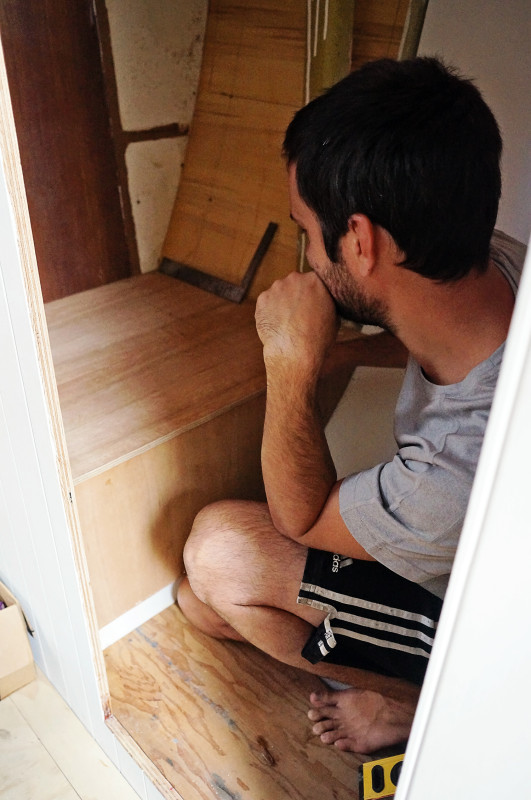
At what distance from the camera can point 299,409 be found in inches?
42.5

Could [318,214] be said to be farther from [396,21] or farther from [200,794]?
[200,794]

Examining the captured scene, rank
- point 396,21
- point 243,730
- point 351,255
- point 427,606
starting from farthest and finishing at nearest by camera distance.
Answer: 1. point 396,21
2. point 243,730
3. point 427,606
4. point 351,255

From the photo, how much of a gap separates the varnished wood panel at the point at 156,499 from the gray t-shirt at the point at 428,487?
416mm

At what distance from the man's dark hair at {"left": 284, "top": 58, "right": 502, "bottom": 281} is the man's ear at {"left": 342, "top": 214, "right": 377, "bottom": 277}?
1 centimetres

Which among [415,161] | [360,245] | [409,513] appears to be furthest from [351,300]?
[409,513]

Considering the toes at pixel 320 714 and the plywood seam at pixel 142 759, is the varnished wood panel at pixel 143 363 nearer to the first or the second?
the plywood seam at pixel 142 759

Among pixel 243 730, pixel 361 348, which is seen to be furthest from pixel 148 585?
pixel 361 348

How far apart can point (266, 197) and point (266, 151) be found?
0.39 feet

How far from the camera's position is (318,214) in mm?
958

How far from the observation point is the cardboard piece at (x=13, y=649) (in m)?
1.27

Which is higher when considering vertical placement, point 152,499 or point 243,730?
point 152,499

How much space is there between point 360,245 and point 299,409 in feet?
1.00

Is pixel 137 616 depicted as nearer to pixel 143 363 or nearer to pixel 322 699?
pixel 322 699

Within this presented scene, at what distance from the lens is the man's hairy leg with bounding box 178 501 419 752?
1.19 metres
